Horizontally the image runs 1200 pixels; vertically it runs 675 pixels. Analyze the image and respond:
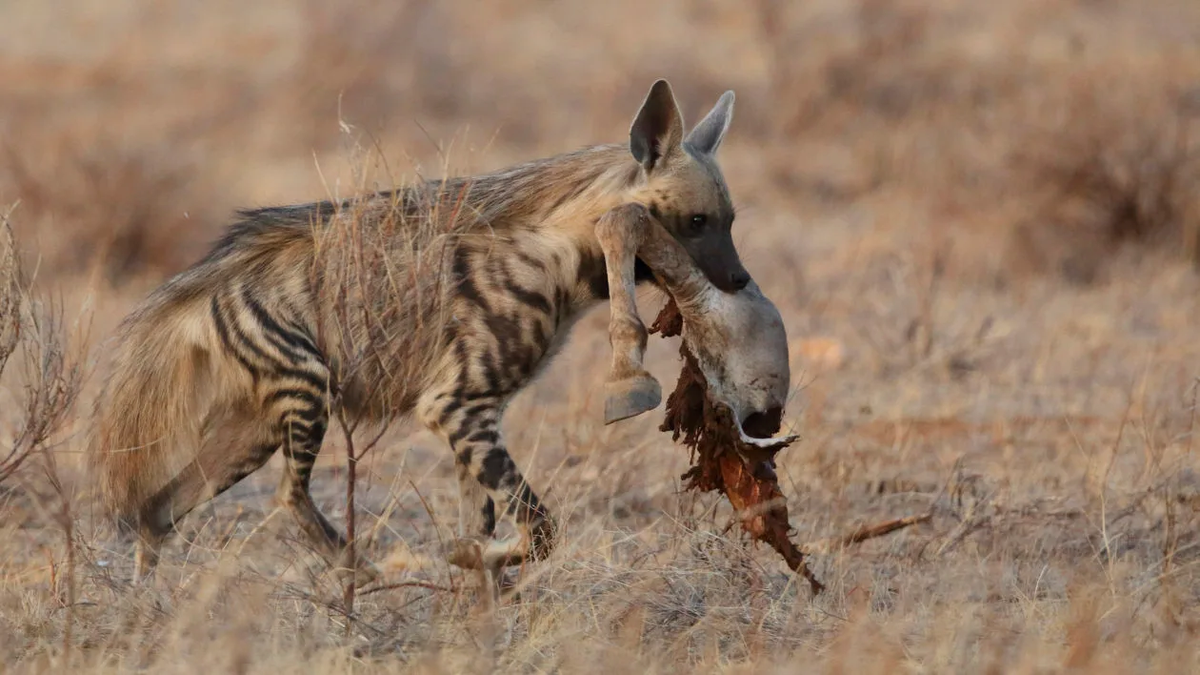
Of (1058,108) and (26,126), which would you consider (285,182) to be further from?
(1058,108)

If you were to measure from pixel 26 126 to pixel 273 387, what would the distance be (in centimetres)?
751

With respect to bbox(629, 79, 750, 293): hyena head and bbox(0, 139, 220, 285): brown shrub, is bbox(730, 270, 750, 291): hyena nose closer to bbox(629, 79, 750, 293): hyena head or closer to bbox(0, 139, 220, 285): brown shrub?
bbox(629, 79, 750, 293): hyena head

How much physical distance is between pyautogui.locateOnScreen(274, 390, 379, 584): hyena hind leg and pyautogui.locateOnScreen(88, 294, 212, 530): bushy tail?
0.31 metres

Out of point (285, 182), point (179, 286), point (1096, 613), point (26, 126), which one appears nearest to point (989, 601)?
point (1096, 613)

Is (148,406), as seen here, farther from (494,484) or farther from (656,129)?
(656,129)

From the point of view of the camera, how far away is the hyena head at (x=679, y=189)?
413 centimetres

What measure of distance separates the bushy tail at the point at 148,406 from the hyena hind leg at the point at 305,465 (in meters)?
0.31

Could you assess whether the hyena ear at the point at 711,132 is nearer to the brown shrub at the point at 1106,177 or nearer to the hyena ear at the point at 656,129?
the hyena ear at the point at 656,129

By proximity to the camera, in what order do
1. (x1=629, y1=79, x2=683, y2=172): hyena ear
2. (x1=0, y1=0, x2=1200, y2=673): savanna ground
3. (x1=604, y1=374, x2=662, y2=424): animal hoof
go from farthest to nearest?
1. (x1=629, y1=79, x2=683, y2=172): hyena ear
2. (x1=0, y1=0, x2=1200, y2=673): savanna ground
3. (x1=604, y1=374, x2=662, y2=424): animal hoof

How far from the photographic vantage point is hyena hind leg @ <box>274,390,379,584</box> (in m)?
4.06

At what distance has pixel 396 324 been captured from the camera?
13.0 ft

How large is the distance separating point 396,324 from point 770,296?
4546 mm

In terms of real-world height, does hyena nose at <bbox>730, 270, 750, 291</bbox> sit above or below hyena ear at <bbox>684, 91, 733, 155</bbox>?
below

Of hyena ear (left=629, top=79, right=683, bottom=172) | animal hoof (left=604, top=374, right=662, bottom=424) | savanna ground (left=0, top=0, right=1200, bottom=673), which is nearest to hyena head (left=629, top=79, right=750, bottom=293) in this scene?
hyena ear (left=629, top=79, right=683, bottom=172)
